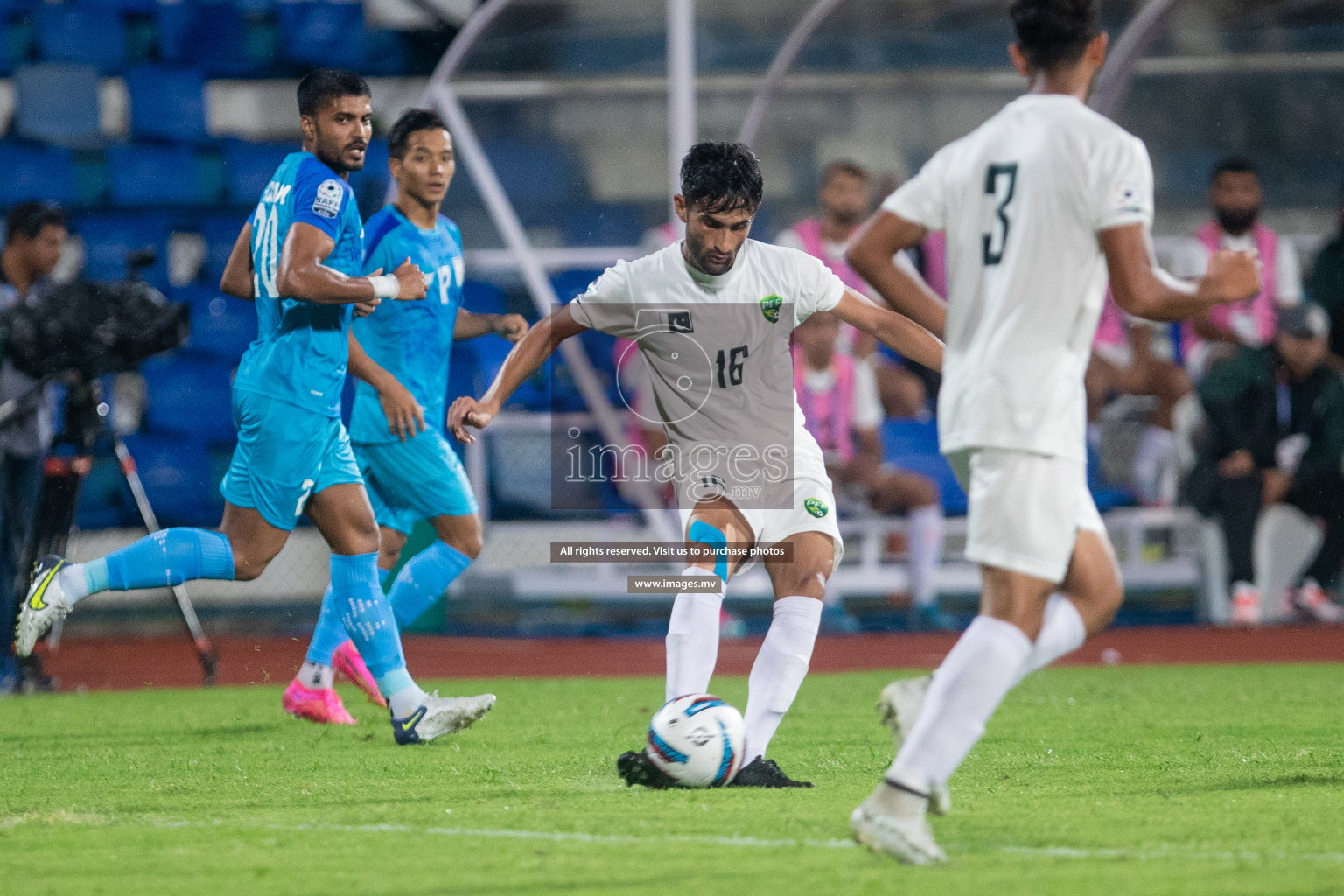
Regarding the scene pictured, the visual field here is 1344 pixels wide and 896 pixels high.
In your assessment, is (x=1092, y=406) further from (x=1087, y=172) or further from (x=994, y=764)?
(x=1087, y=172)

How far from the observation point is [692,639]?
5.36m

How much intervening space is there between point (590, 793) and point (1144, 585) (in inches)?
350

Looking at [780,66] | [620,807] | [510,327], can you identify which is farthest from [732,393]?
[780,66]

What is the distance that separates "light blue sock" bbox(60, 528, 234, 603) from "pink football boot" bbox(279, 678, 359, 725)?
38.4 inches

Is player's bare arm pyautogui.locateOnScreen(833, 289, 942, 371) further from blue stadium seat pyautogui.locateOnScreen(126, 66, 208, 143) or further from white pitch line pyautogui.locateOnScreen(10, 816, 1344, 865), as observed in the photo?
blue stadium seat pyautogui.locateOnScreen(126, 66, 208, 143)

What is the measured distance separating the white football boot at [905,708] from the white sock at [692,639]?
1.27 meters

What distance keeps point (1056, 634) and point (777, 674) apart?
1.50m

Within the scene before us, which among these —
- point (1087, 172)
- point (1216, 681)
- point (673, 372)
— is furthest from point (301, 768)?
point (1216, 681)

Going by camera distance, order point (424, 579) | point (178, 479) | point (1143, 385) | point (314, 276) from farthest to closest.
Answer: point (178, 479) → point (1143, 385) → point (424, 579) → point (314, 276)

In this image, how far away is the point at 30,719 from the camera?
7.71 m

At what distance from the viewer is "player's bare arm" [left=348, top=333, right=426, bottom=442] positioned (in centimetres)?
703

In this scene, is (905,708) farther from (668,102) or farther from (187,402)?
(187,402)

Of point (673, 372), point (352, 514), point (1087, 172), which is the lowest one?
point (352, 514)

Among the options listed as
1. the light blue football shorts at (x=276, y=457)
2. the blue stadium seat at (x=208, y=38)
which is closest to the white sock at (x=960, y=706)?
the light blue football shorts at (x=276, y=457)
